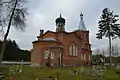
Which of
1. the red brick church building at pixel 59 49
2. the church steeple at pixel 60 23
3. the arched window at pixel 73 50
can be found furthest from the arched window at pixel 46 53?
the church steeple at pixel 60 23

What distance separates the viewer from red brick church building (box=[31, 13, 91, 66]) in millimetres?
41906

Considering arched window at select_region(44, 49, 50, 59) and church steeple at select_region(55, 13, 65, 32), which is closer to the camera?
arched window at select_region(44, 49, 50, 59)

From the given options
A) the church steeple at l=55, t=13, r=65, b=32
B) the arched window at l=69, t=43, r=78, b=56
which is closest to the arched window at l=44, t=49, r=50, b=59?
the arched window at l=69, t=43, r=78, b=56

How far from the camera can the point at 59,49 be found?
43219 mm

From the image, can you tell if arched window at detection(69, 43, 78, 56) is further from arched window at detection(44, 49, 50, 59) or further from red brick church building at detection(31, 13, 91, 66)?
arched window at detection(44, 49, 50, 59)

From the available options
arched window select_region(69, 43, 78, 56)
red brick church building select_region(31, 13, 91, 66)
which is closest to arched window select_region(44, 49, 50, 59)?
red brick church building select_region(31, 13, 91, 66)

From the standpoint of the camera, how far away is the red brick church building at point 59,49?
41906 mm

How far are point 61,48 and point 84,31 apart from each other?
1270 centimetres

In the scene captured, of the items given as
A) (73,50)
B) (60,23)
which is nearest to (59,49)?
(73,50)

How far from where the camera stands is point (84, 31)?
55.0m

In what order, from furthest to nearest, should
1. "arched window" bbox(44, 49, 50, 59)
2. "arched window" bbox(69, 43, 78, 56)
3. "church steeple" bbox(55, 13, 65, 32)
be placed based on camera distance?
1. "church steeple" bbox(55, 13, 65, 32)
2. "arched window" bbox(69, 43, 78, 56)
3. "arched window" bbox(44, 49, 50, 59)

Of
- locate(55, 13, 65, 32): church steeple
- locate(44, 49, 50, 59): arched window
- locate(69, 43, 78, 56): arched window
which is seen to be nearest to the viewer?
locate(44, 49, 50, 59): arched window

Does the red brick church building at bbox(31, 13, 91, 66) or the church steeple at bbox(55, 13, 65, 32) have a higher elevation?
the church steeple at bbox(55, 13, 65, 32)

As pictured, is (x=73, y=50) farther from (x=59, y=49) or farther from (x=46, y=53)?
(x=46, y=53)
